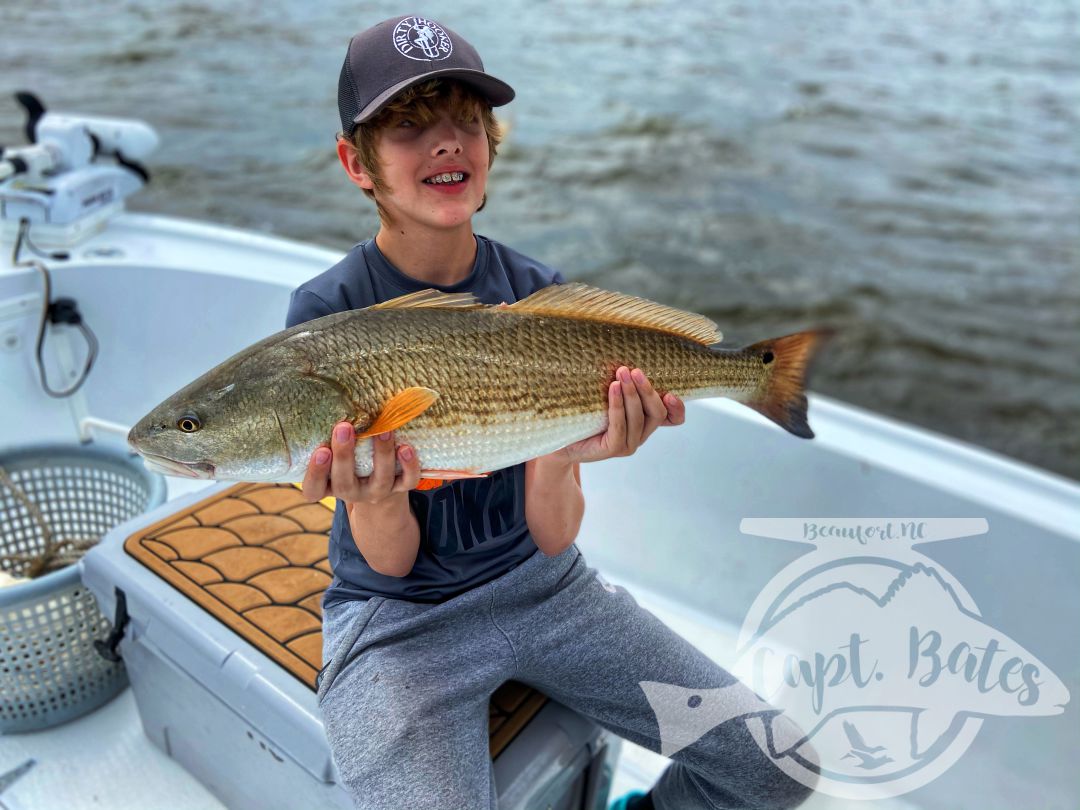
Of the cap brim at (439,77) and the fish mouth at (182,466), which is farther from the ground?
the cap brim at (439,77)

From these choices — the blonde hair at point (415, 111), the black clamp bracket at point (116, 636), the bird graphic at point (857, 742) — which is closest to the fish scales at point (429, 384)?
the blonde hair at point (415, 111)

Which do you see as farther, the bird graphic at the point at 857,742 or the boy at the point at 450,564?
the bird graphic at the point at 857,742

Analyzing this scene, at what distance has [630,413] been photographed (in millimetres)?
1778

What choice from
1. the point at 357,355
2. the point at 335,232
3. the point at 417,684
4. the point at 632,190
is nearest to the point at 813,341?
the point at 357,355

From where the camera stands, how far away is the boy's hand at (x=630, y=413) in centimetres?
176

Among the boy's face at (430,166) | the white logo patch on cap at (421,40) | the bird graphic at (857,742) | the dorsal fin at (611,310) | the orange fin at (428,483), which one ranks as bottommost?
the bird graphic at (857,742)

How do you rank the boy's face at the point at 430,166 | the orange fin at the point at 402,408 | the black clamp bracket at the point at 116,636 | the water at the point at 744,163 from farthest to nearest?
the water at the point at 744,163, the black clamp bracket at the point at 116,636, the boy's face at the point at 430,166, the orange fin at the point at 402,408

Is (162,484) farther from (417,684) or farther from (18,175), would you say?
(18,175)

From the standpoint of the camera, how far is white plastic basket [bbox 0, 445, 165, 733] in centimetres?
236

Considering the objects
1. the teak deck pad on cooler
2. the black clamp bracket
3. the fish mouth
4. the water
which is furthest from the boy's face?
the water

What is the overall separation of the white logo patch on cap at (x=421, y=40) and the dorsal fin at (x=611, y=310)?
21.3 inches

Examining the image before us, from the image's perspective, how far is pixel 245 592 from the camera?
2213mm

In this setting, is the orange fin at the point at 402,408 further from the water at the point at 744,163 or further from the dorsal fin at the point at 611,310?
the water at the point at 744,163

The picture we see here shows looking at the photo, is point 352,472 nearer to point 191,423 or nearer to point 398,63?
point 191,423
